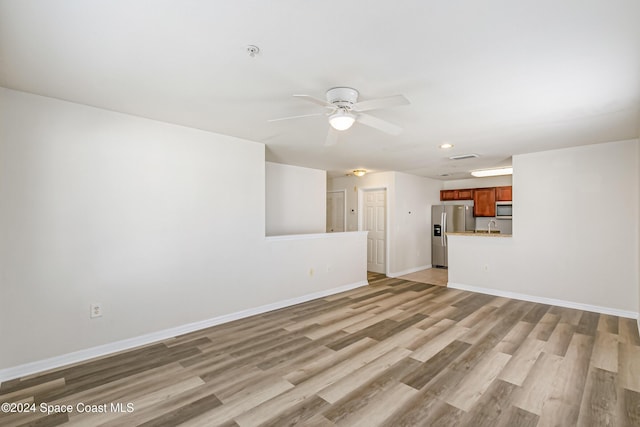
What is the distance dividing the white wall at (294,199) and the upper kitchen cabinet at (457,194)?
12.4 feet

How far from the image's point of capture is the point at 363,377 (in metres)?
2.51

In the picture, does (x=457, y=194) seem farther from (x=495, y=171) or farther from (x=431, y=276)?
(x=431, y=276)

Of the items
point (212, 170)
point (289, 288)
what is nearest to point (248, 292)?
point (289, 288)

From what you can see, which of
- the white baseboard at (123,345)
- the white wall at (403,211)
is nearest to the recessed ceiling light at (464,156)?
the white wall at (403,211)

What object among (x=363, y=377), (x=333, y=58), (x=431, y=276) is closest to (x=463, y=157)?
(x=431, y=276)

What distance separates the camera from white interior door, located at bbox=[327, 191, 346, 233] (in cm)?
779

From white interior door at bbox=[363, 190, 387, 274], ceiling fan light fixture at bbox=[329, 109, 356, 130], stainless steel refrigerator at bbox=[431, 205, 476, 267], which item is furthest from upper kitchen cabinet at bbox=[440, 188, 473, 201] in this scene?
ceiling fan light fixture at bbox=[329, 109, 356, 130]

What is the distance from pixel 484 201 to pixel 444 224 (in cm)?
107

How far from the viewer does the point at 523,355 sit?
2906 mm

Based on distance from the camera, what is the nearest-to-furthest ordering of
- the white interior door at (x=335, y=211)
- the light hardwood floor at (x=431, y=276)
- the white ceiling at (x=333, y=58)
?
the white ceiling at (x=333, y=58) → the light hardwood floor at (x=431, y=276) → the white interior door at (x=335, y=211)

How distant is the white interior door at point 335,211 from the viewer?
7793 millimetres

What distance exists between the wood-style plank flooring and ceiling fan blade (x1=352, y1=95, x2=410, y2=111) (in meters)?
2.20

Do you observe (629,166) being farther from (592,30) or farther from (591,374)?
(592,30)

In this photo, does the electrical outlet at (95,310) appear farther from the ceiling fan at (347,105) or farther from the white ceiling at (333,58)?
the ceiling fan at (347,105)
